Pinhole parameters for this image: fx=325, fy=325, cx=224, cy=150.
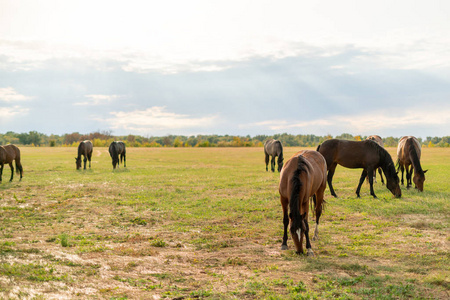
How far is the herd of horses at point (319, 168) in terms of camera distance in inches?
243

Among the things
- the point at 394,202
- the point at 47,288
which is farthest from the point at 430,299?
the point at 394,202

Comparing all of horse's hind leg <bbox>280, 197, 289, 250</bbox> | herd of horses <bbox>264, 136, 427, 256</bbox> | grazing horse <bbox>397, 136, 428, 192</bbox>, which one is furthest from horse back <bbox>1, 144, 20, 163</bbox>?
grazing horse <bbox>397, 136, 428, 192</bbox>

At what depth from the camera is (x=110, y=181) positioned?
63.3ft

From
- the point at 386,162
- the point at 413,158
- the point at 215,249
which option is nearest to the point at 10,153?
the point at 215,249

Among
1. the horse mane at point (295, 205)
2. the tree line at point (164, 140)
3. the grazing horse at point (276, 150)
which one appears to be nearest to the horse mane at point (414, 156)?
the grazing horse at point (276, 150)

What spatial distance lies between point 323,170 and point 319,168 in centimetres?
25

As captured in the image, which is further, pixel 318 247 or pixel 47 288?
pixel 318 247

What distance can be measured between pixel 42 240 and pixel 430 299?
789cm

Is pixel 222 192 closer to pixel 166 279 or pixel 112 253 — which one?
pixel 112 253

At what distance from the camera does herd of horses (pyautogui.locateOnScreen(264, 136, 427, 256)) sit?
617cm

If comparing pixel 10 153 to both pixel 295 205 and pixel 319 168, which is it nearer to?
pixel 319 168

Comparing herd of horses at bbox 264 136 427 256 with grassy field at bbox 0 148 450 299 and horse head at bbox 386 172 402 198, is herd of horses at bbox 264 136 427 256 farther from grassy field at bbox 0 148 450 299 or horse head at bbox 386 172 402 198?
grassy field at bbox 0 148 450 299

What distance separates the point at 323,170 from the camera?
754 centimetres

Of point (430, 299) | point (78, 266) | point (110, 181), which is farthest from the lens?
point (110, 181)
